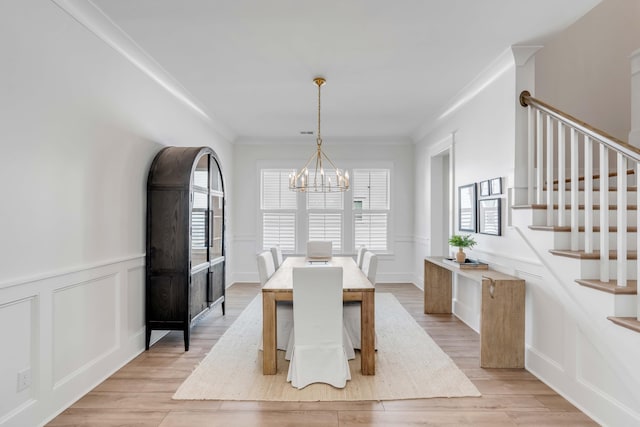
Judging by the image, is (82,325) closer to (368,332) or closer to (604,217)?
(368,332)

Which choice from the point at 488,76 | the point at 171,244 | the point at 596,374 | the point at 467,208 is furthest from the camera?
the point at 467,208

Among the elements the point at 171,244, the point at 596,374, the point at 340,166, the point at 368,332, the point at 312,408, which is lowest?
the point at 312,408

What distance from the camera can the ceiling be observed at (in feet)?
8.55

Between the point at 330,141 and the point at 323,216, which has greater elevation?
the point at 330,141

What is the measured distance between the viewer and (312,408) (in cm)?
251

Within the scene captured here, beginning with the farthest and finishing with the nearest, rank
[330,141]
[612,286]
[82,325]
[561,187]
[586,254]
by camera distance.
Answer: [330,141] < [82,325] < [561,187] < [586,254] < [612,286]

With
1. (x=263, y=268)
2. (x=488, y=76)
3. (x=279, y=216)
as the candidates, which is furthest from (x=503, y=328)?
(x=279, y=216)

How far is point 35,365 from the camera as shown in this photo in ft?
7.36

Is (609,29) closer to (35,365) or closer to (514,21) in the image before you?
(514,21)

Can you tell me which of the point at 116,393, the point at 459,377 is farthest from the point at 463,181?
the point at 116,393

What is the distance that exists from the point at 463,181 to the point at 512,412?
2.77 metres

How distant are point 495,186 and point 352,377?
2244 mm

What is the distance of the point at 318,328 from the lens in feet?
9.47

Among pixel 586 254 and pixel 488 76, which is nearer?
pixel 586 254
